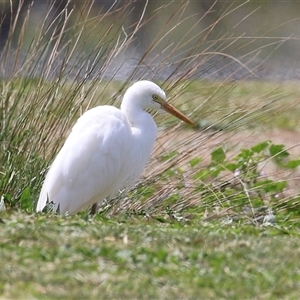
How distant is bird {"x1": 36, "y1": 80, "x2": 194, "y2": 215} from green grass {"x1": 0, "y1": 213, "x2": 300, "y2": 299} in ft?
3.29

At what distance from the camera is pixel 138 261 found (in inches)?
136

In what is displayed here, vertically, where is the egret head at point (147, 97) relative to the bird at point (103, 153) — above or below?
above

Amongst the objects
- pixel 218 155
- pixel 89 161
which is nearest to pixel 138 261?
pixel 89 161

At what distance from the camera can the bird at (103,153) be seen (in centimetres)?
515

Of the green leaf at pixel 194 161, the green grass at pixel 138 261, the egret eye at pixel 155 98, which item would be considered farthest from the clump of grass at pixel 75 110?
the green grass at pixel 138 261

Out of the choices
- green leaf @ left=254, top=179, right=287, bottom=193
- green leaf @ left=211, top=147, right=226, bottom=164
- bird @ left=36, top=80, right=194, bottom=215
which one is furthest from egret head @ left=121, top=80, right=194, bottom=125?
green leaf @ left=254, top=179, right=287, bottom=193

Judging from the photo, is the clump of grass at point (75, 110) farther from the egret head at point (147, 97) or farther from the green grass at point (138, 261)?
the green grass at point (138, 261)

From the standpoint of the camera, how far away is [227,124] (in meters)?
5.62

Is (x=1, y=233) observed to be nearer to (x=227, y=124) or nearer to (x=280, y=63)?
(x=227, y=124)

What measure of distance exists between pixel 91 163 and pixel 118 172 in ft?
0.65

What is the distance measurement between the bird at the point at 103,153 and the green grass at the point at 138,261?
1.00 meters

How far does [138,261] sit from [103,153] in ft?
6.06

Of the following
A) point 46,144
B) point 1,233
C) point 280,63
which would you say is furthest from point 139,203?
point 280,63

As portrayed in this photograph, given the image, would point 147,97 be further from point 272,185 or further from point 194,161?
point 272,185
